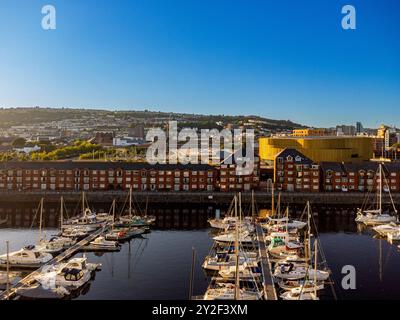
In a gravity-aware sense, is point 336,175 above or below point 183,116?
below

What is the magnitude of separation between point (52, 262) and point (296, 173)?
833 inches

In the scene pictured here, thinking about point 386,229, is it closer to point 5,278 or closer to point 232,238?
point 232,238

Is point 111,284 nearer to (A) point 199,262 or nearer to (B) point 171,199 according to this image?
(A) point 199,262

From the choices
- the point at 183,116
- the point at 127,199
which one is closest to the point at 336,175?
the point at 127,199

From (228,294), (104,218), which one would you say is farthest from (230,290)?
(104,218)

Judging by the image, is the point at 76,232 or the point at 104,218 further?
the point at 104,218

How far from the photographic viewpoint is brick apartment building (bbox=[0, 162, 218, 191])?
3419cm

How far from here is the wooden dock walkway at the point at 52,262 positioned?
13305 mm

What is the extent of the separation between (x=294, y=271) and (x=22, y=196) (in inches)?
900

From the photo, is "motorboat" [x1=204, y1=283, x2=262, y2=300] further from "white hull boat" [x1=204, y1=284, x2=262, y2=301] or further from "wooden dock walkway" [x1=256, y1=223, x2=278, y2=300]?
"wooden dock walkway" [x1=256, y1=223, x2=278, y2=300]

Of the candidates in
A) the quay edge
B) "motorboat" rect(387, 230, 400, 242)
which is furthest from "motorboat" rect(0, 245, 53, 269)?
the quay edge

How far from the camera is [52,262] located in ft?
56.1

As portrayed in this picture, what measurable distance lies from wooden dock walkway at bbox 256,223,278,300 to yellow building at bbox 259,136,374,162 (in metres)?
26.9
